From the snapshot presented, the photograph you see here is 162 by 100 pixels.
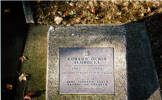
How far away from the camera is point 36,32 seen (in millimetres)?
3713

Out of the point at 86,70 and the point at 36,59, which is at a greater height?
the point at 36,59

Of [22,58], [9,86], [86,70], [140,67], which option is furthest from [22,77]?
[140,67]

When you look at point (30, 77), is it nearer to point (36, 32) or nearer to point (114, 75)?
point (36, 32)

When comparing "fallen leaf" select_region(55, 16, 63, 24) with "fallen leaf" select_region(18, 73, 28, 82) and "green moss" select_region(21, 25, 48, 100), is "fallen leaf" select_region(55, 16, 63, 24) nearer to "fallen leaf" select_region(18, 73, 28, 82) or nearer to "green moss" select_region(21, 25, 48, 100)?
"green moss" select_region(21, 25, 48, 100)

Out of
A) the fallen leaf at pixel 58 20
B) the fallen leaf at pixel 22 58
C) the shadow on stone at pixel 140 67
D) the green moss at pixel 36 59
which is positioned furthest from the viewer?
the fallen leaf at pixel 58 20

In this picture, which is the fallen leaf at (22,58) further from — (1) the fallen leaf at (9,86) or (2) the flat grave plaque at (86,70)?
(2) the flat grave plaque at (86,70)

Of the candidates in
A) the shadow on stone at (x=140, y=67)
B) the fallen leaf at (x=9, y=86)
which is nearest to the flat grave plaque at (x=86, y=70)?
the shadow on stone at (x=140, y=67)

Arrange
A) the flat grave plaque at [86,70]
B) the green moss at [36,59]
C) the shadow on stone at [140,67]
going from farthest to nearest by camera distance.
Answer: the green moss at [36,59], the shadow on stone at [140,67], the flat grave plaque at [86,70]

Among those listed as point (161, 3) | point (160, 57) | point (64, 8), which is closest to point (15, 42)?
point (64, 8)

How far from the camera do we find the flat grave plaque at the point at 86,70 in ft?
8.68

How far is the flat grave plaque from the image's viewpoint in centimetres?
265

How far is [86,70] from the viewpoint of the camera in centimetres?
266

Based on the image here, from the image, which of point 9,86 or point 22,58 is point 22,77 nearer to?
point 9,86

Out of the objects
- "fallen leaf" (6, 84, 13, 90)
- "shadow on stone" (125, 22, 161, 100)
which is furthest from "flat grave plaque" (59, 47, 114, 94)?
"fallen leaf" (6, 84, 13, 90)
